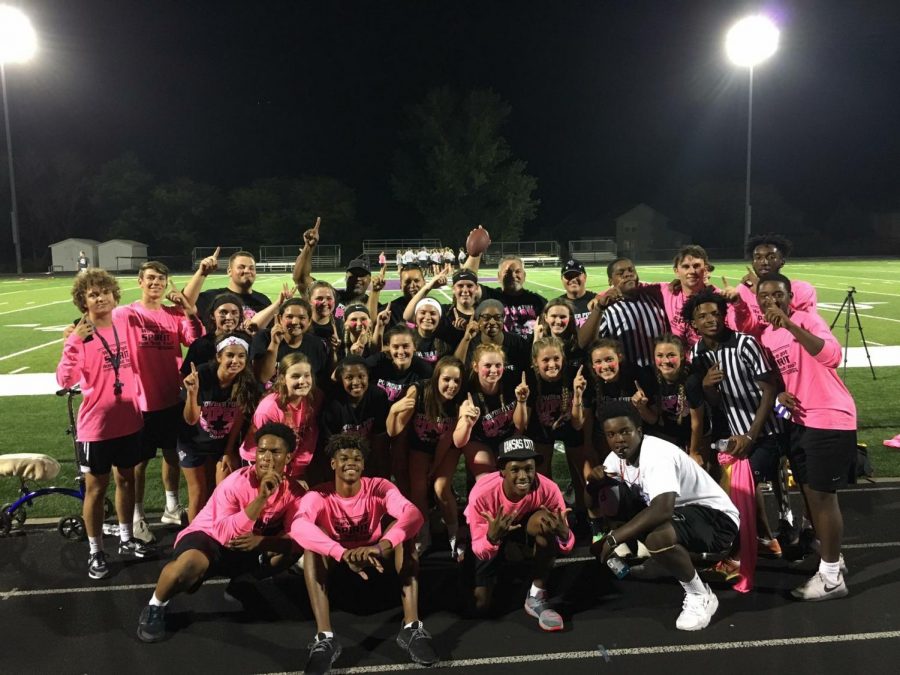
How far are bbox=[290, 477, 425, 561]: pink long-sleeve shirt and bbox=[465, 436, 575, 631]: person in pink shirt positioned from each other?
401 mm

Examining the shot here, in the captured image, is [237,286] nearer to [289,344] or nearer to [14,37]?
[289,344]

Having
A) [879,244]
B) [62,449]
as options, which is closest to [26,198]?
[62,449]

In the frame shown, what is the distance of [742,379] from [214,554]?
11.2ft

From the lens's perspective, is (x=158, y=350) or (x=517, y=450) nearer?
(x=517, y=450)

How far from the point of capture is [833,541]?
13.3ft

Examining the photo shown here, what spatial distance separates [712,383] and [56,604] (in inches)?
170

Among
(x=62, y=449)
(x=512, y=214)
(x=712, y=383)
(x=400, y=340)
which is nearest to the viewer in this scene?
(x=712, y=383)

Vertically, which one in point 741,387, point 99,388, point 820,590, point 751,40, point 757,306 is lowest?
point 820,590

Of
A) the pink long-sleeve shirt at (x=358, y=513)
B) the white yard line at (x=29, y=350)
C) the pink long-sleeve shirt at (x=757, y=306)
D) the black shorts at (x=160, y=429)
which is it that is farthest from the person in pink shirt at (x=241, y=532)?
the white yard line at (x=29, y=350)

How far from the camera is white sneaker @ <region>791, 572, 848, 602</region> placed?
406 cm

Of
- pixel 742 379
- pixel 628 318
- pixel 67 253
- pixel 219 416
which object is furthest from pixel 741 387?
pixel 67 253

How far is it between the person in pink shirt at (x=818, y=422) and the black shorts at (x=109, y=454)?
4200 mm

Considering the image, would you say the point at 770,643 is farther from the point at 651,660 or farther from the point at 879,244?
the point at 879,244

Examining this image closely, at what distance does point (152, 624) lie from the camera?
149 inches
